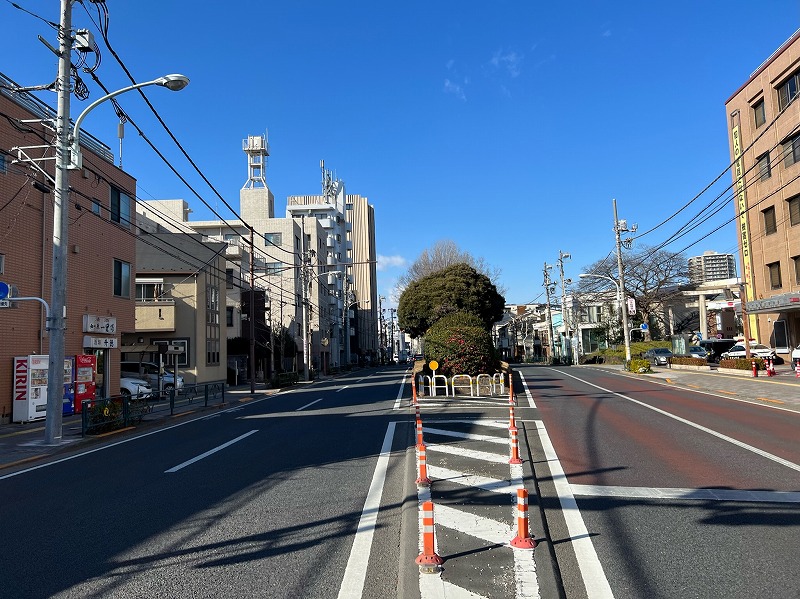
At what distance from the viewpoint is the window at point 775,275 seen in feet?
112

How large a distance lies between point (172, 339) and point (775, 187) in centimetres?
3735

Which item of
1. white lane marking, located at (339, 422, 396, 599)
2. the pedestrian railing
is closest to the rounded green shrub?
the pedestrian railing

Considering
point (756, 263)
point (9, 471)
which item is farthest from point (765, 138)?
point (9, 471)

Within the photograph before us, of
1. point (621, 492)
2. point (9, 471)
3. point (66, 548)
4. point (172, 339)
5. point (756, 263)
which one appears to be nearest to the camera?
point (66, 548)

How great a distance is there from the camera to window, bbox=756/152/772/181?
33562mm

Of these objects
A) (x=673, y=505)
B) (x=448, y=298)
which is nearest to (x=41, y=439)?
(x=673, y=505)

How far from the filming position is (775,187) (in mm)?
33750

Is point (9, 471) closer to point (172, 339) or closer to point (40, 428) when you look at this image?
point (40, 428)

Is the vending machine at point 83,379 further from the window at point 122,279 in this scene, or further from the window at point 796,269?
the window at point 796,269

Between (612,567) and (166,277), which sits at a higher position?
(166,277)

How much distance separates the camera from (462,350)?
2292 centimetres

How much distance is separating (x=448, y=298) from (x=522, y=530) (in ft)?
85.0

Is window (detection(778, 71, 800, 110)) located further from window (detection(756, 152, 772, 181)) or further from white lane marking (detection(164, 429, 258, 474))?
white lane marking (detection(164, 429, 258, 474))

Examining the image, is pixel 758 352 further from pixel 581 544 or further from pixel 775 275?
pixel 581 544
